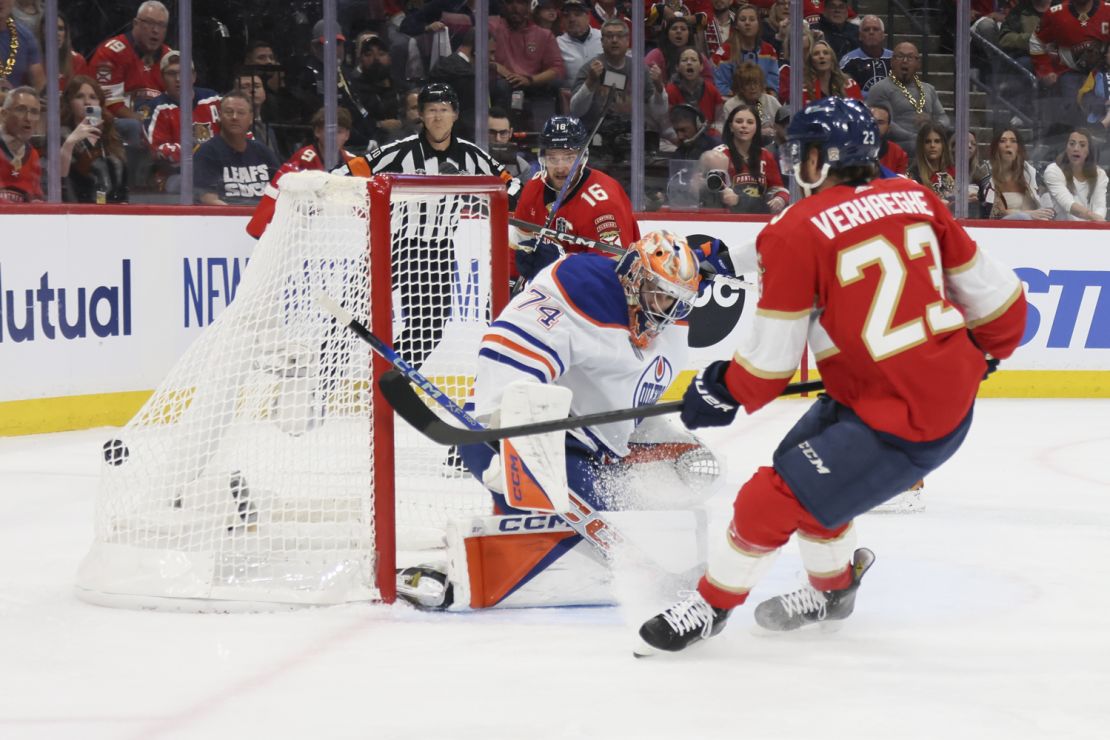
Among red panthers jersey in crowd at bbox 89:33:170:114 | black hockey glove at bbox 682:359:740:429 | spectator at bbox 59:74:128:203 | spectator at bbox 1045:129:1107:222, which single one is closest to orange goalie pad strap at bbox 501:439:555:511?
black hockey glove at bbox 682:359:740:429

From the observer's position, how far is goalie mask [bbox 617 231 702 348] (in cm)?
288

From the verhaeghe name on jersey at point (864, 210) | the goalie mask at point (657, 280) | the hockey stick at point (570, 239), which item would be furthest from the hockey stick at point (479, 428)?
the hockey stick at point (570, 239)

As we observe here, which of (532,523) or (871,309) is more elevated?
(871,309)

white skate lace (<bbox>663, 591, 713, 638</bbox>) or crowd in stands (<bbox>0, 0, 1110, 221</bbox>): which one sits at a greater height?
crowd in stands (<bbox>0, 0, 1110, 221</bbox>)

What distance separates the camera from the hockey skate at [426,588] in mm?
2939

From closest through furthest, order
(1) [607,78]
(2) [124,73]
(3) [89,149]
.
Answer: (3) [89,149]
(2) [124,73]
(1) [607,78]

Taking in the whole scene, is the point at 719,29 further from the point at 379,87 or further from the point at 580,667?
the point at 580,667

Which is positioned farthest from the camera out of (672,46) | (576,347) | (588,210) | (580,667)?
(672,46)

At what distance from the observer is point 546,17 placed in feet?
21.9

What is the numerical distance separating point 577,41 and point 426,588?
419 cm

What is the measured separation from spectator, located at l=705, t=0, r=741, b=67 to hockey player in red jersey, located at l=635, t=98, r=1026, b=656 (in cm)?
436

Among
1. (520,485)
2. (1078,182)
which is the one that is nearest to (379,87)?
(1078,182)

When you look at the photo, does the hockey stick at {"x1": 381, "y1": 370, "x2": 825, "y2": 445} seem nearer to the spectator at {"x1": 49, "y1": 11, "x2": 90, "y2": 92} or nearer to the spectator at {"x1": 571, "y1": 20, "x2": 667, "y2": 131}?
the spectator at {"x1": 49, "y1": 11, "x2": 90, "y2": 92}

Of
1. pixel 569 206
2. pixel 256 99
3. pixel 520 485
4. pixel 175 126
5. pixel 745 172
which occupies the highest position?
pixel 256 99
